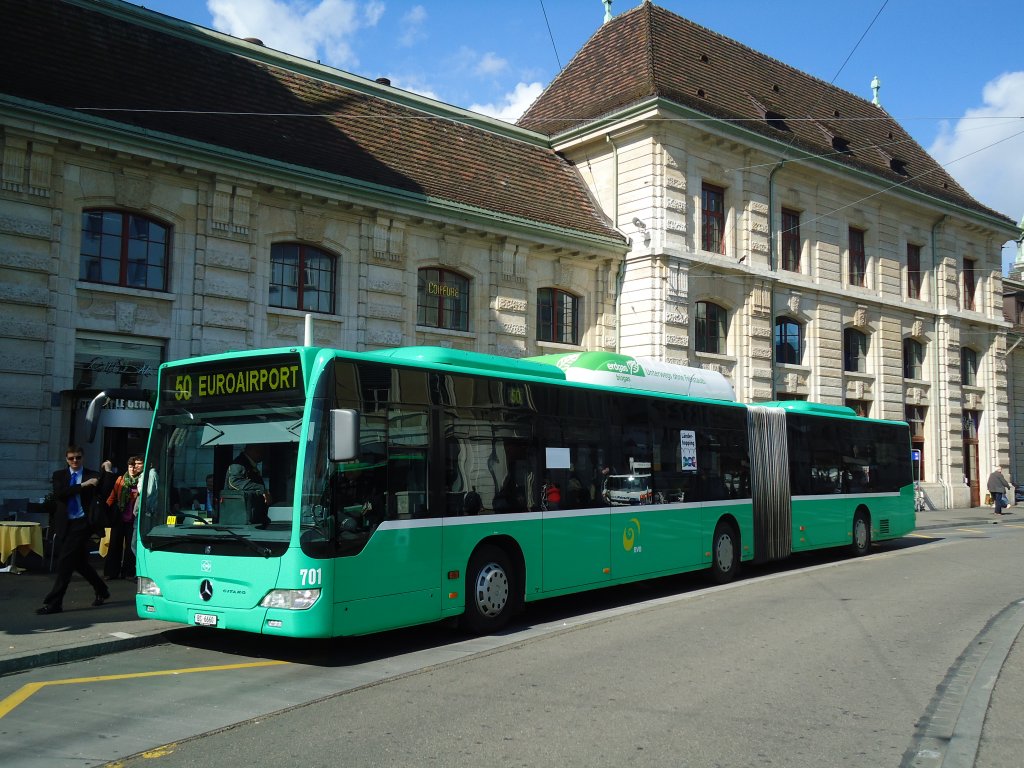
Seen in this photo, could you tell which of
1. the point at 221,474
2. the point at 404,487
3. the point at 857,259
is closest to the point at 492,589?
the point at 404,487

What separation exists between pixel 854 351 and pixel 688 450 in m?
20.7

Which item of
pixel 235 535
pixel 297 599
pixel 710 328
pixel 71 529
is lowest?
pixel 297 599

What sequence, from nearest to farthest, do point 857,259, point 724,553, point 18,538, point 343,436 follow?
point 343,436
point 18,538
point 724,553
point 857,259

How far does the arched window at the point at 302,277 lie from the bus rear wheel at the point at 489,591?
33.7 feet

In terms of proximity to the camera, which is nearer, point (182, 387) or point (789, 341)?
point (182, 387)

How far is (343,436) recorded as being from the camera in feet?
26.6

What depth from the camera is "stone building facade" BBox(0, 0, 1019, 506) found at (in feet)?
52.7

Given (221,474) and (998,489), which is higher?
(221,474)

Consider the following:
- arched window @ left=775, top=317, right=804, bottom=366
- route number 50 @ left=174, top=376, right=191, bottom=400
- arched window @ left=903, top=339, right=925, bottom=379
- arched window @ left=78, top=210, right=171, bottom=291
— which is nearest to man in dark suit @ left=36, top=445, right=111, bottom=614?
route number 50 @ left=174, top=376, right=191, bottom=400

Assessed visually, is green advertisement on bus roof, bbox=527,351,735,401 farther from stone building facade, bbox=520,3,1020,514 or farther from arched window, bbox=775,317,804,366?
arched window, bbox=775,317,804,366

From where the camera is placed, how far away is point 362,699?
725 centimetres

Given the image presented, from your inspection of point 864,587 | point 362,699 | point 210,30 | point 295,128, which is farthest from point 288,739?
point 210,30

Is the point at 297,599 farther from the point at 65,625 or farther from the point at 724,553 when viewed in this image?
the point at 724,553

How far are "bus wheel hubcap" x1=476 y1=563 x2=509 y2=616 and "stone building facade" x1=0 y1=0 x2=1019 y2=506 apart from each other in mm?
6241
